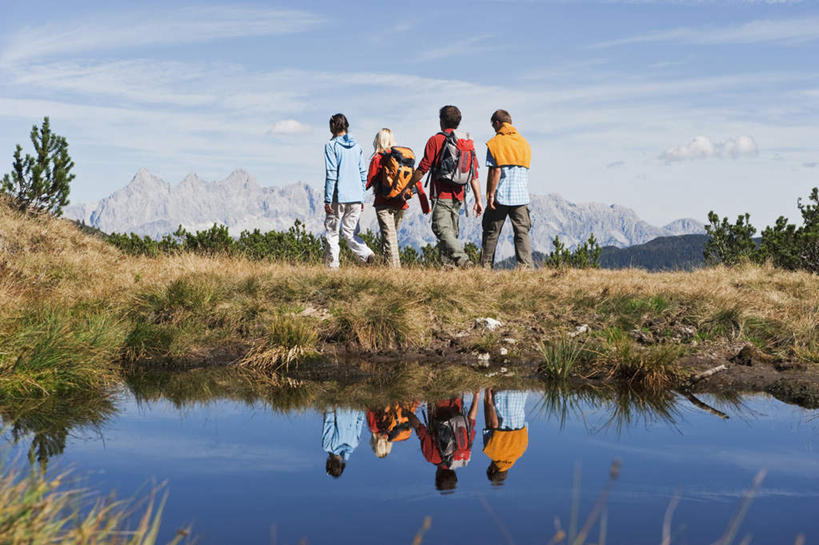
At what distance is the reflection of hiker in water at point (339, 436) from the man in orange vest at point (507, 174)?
6.91m

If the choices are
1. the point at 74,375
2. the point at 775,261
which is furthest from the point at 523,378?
the point at 775,261

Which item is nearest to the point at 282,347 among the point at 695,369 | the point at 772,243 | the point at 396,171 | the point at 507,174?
the point at 396,171

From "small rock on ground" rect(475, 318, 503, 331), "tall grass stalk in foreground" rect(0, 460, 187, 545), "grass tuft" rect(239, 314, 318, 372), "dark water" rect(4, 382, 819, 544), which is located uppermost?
"small rock on ground" rect(475, 318, 503, 331)

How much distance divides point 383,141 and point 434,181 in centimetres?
114

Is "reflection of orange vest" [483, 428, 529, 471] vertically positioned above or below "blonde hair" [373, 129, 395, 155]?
A: below

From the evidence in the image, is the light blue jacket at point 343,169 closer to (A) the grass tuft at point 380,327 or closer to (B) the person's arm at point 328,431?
(A) the grass tuft at point 380,327

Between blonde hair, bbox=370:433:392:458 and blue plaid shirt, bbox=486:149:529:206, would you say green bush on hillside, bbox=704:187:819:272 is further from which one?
blonde hair, bbox=370:433:392:458

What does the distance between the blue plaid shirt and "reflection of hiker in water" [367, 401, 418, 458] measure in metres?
6.42

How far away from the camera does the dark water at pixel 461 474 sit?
473cm

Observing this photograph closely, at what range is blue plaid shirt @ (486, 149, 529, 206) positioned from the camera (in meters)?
13.7

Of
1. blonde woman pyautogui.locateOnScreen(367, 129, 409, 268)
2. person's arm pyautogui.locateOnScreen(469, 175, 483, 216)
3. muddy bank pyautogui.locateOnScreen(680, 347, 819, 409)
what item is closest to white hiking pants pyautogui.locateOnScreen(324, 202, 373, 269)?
blonde woman pyautogui.locateOnScreen(367, 129, 409, 268)

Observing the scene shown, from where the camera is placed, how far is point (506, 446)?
6.52 meters

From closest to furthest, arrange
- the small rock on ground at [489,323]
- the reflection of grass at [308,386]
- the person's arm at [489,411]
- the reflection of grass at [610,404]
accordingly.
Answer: the person's arm at [489,411] → the reflection of grass at [610,404] → the reflection of grass at [308,386] → the small rock on ground at [489,323]

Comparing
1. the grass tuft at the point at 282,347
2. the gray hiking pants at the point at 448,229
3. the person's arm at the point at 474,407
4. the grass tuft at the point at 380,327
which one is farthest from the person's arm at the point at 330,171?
the person's arm at the point at 474,407
